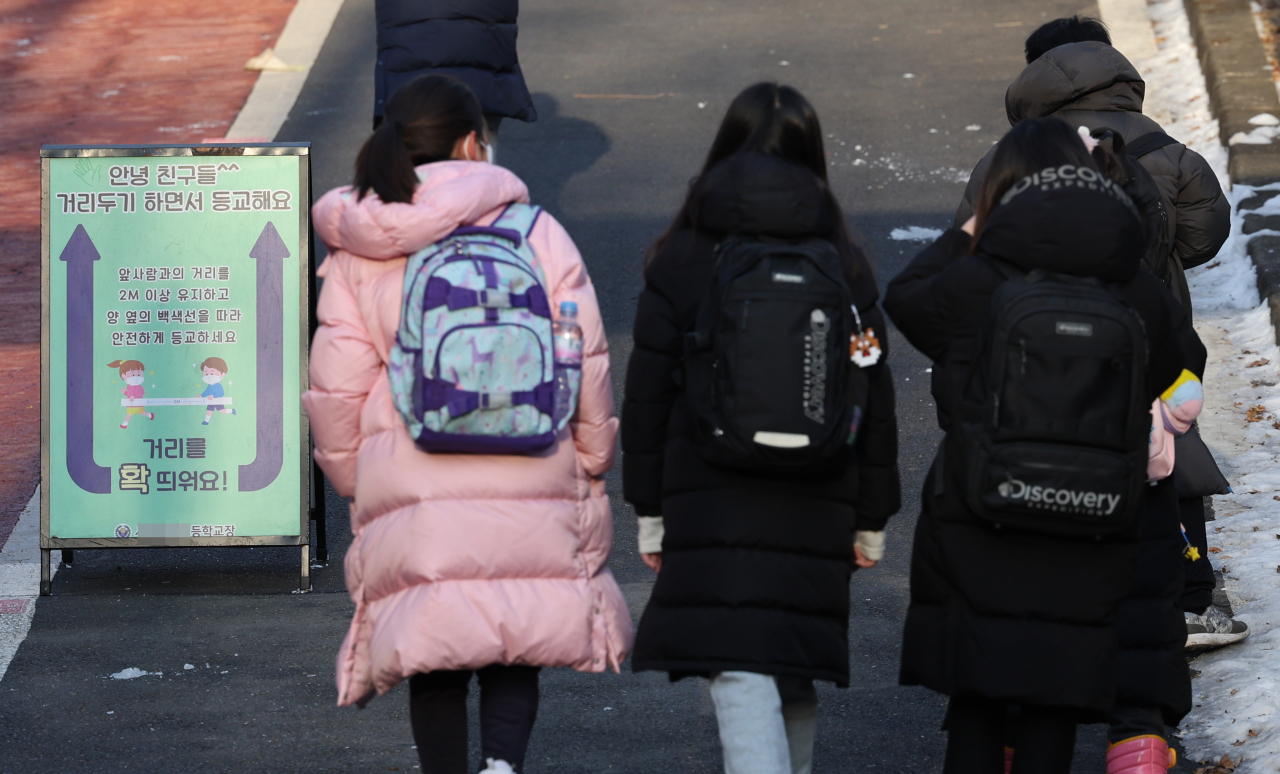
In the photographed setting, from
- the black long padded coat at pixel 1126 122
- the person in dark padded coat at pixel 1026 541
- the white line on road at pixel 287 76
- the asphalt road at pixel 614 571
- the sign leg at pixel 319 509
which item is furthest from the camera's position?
the white line on road at pixel 287 76

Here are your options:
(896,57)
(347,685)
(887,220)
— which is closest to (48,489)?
(347,685)

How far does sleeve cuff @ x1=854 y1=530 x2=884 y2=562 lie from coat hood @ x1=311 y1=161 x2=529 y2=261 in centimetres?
112

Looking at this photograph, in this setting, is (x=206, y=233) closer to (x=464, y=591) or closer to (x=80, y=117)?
(x=464, y=591)

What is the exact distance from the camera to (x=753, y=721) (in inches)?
130

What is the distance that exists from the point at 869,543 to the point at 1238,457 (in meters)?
3.76

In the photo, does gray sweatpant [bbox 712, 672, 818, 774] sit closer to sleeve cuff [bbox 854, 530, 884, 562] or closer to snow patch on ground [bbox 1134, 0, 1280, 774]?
sleeve cuff [bbox 854, 530, 884, 562]

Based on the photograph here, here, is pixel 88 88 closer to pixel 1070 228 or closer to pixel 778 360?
pixel 778 360

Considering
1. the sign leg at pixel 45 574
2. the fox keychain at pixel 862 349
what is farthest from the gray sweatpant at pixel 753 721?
the sign leg at pixel 45 574

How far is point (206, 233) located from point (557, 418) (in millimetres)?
2657

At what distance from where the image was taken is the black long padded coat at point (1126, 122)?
15.4ft

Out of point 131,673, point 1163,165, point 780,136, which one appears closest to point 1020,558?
point 780,136

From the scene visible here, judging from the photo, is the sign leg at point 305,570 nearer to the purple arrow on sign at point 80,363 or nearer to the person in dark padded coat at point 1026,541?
the purple arrow on sign at point 80,363

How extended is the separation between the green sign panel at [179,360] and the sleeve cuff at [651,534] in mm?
2369

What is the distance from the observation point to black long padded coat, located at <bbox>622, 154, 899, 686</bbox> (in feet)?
10.9
